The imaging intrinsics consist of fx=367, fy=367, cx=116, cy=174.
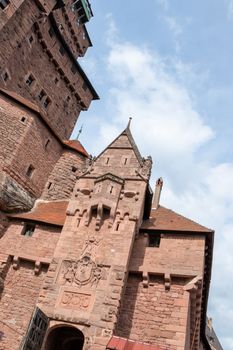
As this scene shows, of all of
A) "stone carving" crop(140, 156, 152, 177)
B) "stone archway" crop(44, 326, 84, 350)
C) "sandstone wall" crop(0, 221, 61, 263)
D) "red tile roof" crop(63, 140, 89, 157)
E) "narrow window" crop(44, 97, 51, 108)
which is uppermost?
"narrow window" crop(44, 97, 51, 108)

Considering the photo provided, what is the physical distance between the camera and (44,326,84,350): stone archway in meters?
15.1

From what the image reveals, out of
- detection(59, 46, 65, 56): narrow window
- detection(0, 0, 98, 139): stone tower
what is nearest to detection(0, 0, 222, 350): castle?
detection(0, 0, 98, 139): stone tower

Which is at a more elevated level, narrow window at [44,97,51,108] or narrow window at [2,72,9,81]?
narrow window at [44,97,51,108]

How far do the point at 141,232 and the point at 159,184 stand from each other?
19.6ft

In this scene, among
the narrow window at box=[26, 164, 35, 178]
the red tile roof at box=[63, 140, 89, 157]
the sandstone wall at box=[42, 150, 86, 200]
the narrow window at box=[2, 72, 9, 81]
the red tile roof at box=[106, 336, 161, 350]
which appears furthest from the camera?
the red tile roof at box=[63, 140, 89, 157]

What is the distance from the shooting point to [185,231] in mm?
17016

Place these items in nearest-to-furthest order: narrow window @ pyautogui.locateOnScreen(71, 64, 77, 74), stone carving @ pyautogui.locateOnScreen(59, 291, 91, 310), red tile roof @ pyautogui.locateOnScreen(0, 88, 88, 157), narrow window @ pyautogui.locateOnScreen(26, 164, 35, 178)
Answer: stone carving @ pyautogui.locateOnScreen(59, 291, 91, 310) → narrow window @ pyautogui.locateOnScreen(26, 164, 35, 178) → red tile roof @ pyautogui.locateOnScreen(0, 88, 88, 157) → narrow window @ pyautogui.locateOnScreen(71, 64, 77, 74)

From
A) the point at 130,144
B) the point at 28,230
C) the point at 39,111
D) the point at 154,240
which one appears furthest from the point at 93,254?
the point at 39,111

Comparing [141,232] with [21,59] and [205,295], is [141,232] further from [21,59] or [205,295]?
[21,59]

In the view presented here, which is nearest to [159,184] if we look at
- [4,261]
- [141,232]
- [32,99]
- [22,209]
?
[141,232]

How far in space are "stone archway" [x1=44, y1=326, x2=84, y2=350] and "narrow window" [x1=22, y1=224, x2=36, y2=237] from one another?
503 cm

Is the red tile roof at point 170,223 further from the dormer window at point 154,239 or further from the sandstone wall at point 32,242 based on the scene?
the sandstone wall at point 32,242

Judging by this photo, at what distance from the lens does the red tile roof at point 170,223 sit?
17.2m

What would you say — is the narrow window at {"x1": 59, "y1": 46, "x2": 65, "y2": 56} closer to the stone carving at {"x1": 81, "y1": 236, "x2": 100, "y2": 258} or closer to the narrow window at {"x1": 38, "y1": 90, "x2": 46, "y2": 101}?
the narrow window at {"x1": 38, "y1": 90, "x2": 46, "y2": 101}
